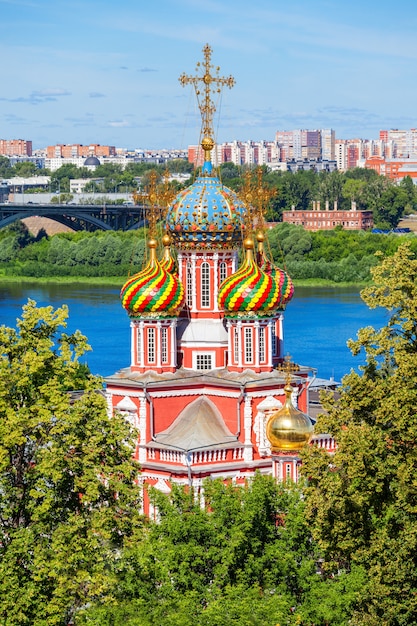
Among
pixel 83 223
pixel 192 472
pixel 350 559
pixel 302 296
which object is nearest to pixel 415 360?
pixel 350 559

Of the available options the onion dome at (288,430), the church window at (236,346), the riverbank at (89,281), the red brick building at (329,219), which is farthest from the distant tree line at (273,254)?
the onion dome at (288,430)

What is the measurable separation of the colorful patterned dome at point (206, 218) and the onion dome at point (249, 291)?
627mm

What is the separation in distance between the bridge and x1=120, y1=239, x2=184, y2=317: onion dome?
48.7m

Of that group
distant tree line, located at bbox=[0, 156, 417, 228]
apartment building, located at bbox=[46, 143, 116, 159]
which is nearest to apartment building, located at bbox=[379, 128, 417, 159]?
apartment building, located at bbox=[46, 143, 116, 159]

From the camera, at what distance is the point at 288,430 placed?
52.6 feet

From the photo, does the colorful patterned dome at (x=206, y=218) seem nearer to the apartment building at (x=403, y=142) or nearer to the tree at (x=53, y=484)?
the tree at (x=53, y=484)

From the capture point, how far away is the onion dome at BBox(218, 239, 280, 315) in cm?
1686

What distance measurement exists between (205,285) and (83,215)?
51395 mm

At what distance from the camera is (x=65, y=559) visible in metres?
12.0

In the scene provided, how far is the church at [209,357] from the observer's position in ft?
53.7

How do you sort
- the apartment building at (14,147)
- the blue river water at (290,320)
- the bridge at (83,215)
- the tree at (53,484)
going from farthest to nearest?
the apartment building at (14,147), the bridge at (83,215), the blue river water at (290,320), the tree at (53,484)

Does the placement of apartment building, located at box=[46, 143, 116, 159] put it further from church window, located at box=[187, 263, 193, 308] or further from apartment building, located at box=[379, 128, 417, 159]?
church window, located at box=[187, 263, 193, 308]

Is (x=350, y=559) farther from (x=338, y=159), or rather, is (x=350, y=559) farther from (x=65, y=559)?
(x=338, y=159)

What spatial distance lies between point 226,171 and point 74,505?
2952 inches
